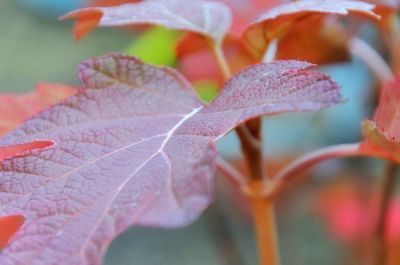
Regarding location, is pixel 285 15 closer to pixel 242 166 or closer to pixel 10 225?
pixel 10 225

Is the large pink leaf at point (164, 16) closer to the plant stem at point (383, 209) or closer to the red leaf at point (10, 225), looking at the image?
the red leaf at point (10, 225)

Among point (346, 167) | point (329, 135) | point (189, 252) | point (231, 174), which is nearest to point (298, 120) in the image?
point (329, 135)

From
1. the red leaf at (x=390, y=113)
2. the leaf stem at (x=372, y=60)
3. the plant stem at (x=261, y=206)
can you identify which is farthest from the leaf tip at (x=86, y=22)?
the leaf stem at (x=372, y=60)

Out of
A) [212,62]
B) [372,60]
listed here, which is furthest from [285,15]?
[212,62]

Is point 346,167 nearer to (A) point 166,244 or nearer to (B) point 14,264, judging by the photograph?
(A) point 166,244

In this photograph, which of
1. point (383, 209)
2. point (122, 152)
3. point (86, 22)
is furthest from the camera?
point (383, 209)

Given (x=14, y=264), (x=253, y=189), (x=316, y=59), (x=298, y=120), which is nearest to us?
(x=14, y=264)
